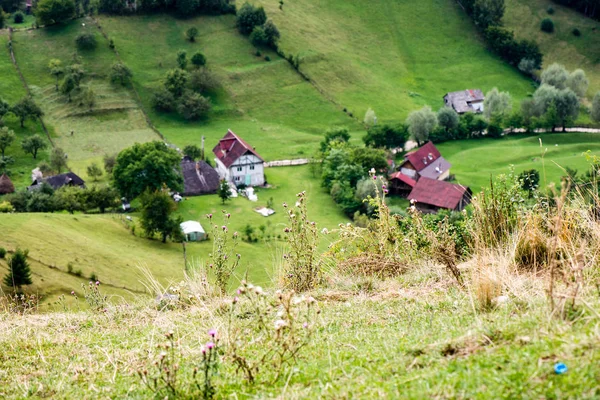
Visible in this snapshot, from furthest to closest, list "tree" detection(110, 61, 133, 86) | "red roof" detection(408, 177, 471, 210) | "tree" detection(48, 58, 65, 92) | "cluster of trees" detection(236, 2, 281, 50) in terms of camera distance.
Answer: "cluster of trees" detection(236, 2, 281, 50) < "tree" detection(110, 61, 133, 86) < "tree" detection(48, 58, 65, 92) < "red roof" detection(408, 177, 471, 210)

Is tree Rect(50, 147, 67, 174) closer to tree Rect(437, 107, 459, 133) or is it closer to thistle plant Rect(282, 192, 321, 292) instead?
tree Rect(437, 107, 459, 133)

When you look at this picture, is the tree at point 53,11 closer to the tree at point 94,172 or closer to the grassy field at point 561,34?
the tree at point 94,172

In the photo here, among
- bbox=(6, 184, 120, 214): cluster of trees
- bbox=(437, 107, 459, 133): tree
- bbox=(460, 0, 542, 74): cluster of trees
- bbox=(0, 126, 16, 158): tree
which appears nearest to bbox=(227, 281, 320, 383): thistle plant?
bbox=(6, 184, 120, 214): cluster of trees

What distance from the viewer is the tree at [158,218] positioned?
4609cm

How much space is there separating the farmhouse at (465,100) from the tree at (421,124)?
46.0ft

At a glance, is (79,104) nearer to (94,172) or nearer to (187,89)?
(187,89)

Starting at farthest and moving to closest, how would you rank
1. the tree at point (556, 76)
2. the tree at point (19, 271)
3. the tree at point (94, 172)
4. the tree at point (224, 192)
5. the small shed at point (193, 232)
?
the tree at point (556, 76) → the tree at point (94, 172) → the tree at point (224, 192) → the small shed at point (193, 232) → the tree at point (19, 271)

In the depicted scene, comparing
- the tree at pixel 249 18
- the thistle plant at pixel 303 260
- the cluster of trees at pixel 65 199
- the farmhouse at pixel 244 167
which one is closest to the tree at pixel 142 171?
the cluster of trees at pixel 65 199

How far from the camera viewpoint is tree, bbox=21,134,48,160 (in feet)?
219

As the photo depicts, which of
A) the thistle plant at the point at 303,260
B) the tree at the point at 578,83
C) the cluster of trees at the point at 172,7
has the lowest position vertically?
the tree at the point at 578,83

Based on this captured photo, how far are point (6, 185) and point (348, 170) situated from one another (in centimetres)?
3263

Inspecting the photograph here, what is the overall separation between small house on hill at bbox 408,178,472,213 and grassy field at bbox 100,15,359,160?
17.1 metres

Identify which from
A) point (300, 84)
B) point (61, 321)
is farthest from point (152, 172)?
point (61, 321)

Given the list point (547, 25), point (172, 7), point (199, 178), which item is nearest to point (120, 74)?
point (172, 7)
